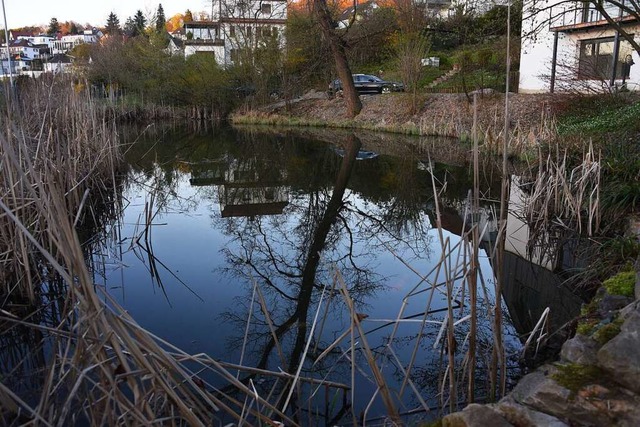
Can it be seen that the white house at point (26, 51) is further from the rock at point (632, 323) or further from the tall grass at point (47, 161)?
the rock at point (632, 323)

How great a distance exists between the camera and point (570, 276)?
15.9 ft

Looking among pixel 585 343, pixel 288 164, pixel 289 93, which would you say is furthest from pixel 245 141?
pixel 585 343

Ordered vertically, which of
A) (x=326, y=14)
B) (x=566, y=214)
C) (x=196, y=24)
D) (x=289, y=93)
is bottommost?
(x=566, y=214)

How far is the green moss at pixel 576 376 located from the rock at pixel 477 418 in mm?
280

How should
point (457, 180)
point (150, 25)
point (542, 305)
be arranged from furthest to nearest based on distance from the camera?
point (150, 25) < point (457, 180) < point (542, 305)

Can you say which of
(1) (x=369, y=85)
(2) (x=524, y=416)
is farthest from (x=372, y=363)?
(1) (x=369, y=85)

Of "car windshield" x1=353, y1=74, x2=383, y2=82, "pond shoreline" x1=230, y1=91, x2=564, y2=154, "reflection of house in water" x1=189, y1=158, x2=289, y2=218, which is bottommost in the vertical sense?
"reflection of house in water" x1=189, y1=158, x2=289, y2=218

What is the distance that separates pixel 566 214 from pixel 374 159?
712cm

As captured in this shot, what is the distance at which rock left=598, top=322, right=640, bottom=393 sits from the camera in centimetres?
181

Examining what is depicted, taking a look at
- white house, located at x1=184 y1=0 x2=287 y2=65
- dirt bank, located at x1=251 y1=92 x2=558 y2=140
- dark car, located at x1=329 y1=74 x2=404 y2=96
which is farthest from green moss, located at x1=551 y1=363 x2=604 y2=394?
white house, located at x1=184 y1=0 x2=287 y2=65

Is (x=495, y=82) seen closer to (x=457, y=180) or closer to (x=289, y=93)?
(x=289, y=93)

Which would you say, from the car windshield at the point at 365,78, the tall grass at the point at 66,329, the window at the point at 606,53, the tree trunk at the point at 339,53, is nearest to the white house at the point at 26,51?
the tall grass at the point at 66,329

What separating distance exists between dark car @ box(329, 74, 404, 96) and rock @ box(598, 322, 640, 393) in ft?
75.6

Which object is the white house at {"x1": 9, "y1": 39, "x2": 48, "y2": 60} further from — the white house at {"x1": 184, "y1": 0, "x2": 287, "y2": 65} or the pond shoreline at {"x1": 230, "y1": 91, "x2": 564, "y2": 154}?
the white house at {"x1": 184, "y1": 0, "x2": 287, "y2": 65}
